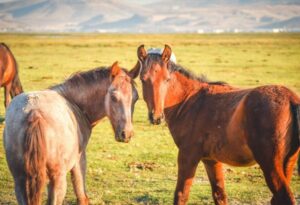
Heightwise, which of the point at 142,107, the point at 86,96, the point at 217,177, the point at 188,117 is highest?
the point at 86,96

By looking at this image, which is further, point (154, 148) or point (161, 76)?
point (154, 148)

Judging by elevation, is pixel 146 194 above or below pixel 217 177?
below

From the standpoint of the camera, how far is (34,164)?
459cm

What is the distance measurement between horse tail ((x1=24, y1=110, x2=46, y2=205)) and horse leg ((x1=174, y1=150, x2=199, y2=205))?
6.49 feet

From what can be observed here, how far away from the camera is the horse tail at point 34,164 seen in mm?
Answer: 4594

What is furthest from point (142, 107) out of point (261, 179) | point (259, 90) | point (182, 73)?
point (259, 90)

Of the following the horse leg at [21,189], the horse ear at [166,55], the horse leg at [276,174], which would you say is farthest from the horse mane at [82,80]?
the horse leg at [276,174]

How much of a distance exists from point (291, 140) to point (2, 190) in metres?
5.16

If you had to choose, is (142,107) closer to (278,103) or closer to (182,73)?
(182,73)

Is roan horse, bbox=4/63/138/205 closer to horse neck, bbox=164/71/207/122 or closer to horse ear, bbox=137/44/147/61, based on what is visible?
horse ear, bbox=137/44/147/61

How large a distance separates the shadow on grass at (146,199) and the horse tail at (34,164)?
306 centimetres

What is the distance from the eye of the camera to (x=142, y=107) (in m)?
16.5

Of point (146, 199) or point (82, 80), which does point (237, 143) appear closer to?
point (82, 80)

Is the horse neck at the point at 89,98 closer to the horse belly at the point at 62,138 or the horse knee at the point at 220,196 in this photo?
the horse belly at the point at 62,138
